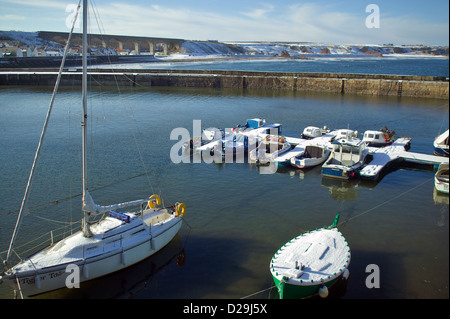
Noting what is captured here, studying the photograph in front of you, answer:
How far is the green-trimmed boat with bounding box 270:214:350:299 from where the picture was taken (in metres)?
15.9

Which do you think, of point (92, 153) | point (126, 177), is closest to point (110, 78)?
point (92, 153)

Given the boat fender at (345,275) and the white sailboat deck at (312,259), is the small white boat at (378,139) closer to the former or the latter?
the white sailboat deck at (312,259)

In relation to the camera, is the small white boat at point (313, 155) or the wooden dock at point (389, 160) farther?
the small white boat at point (313, 155)

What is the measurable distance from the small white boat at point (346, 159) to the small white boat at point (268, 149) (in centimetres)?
592

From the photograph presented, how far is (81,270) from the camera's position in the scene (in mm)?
17188

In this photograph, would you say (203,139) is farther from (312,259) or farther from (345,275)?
(345,275)

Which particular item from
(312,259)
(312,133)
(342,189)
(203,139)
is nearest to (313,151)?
(312,133)

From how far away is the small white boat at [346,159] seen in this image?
32.7 meters

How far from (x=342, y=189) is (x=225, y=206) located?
1093 cm

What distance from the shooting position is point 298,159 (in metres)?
35.9

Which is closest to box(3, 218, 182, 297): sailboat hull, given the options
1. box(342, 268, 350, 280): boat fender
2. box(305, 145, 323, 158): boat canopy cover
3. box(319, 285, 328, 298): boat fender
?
box(319, 285, 328, 298): boat fender

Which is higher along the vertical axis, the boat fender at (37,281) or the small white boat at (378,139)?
the small white boat at (378,139)

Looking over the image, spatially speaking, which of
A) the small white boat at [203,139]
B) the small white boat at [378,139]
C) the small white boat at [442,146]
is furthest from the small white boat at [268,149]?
the small white boat at [442,146]

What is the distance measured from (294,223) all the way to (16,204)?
67.7 feet
